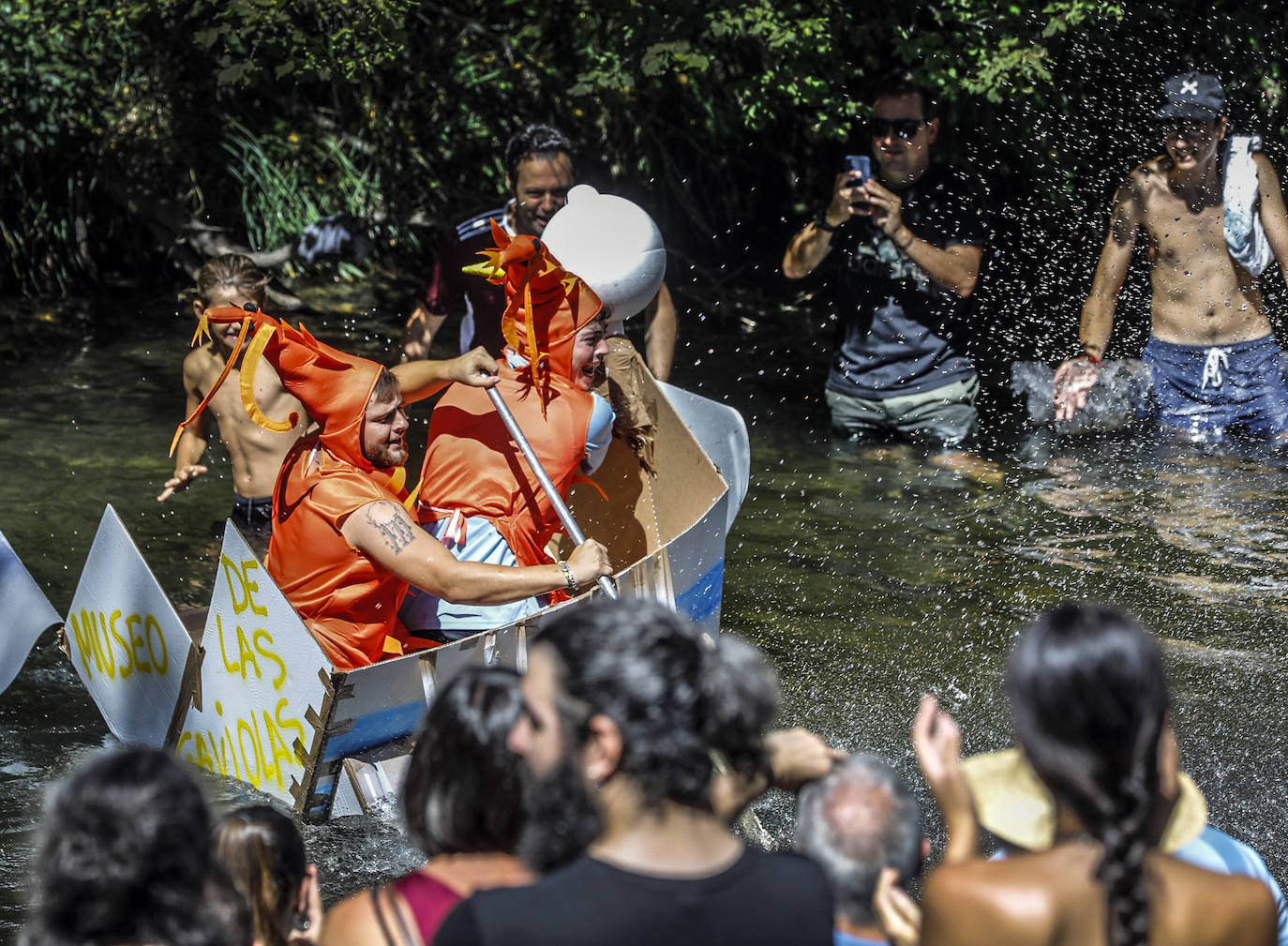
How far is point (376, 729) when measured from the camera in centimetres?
394

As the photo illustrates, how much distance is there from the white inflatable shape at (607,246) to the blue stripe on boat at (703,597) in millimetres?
1088

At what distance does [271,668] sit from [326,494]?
1.66ft

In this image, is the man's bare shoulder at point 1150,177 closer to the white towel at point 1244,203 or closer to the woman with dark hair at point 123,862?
the white towel at point 1244,203

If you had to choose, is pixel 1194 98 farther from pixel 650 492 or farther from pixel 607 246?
pixel 650 492

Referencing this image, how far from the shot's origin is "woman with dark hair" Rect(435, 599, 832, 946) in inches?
73.6

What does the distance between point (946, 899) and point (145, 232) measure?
12.1 m

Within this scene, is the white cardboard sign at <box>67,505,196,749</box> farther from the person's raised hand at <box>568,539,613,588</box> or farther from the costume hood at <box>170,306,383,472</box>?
the person's raised hand at <box>568,539,613,588</box>

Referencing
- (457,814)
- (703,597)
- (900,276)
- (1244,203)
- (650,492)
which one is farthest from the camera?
(900,276)

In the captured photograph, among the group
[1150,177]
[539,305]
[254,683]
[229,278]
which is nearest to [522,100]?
[1150,177]

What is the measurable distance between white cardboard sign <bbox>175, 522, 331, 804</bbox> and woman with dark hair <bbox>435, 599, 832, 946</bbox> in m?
1.83

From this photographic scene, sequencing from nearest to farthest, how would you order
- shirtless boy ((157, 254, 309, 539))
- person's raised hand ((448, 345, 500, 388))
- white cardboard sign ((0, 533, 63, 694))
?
white cardboard sign ((0, 533, 63, 694)) < person's raised hand ((448, 345, 500, 388)) < shirtless boy ((157, 254, 309, 539))

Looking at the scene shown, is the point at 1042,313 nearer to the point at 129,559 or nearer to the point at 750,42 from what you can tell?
the point at 750,42

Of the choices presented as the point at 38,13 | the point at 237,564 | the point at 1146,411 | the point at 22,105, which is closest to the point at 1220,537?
the point at 1146,411

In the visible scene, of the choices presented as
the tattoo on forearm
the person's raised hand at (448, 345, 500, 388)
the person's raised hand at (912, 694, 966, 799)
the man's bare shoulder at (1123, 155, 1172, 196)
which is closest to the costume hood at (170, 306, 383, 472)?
the tattoo on forearm
